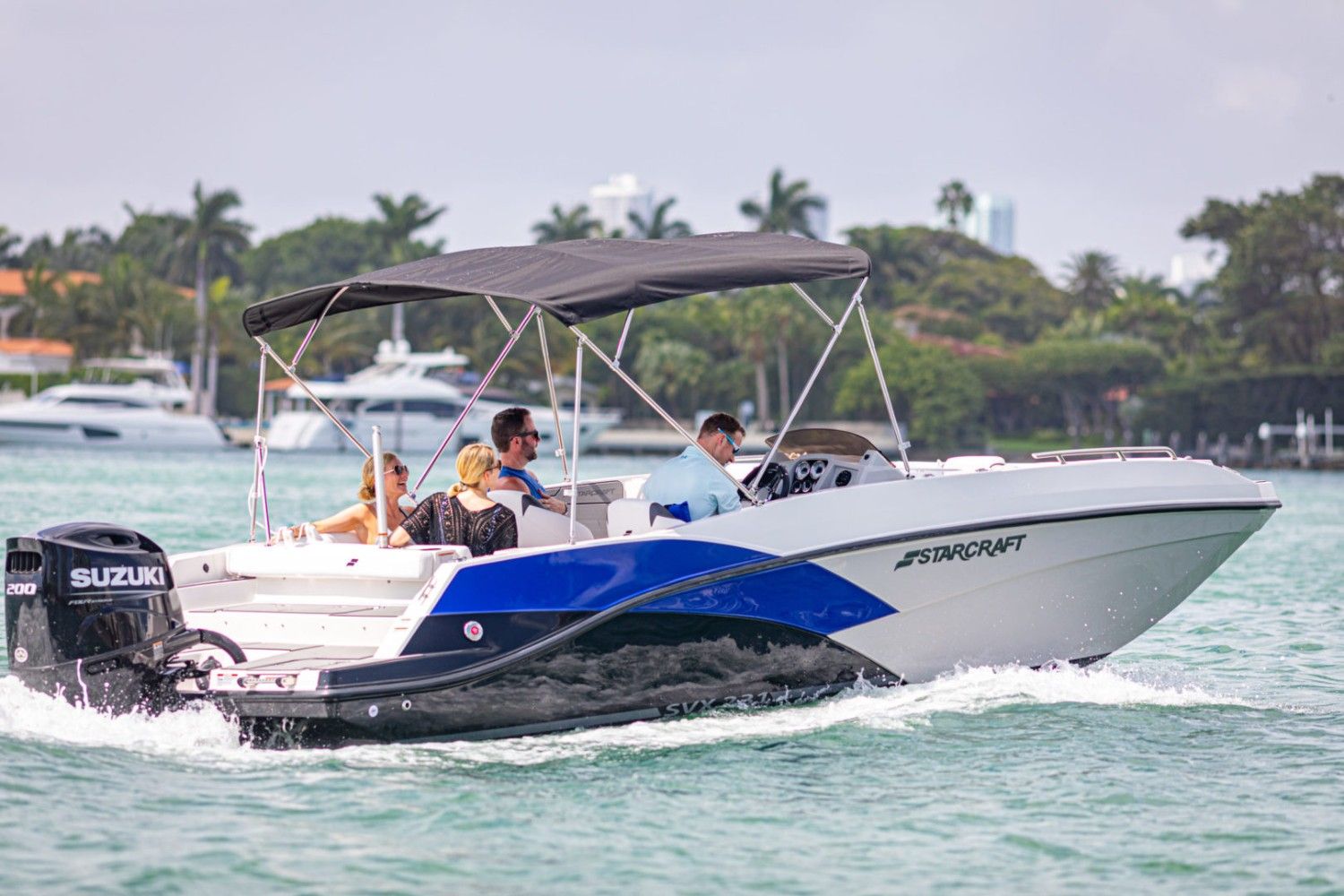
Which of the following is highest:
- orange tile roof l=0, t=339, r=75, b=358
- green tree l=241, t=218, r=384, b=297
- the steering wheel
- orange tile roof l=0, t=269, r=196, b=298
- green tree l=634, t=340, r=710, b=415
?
green tree l=241, t=218, r=384, b=297

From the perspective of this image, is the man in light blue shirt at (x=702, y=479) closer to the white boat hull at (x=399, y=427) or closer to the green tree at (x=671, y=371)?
the white boat hull at (x=399, y=427)

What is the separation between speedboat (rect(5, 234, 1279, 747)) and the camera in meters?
6.52

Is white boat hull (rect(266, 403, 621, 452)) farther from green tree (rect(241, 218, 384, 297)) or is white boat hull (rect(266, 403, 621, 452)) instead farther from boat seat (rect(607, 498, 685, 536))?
boat seat (rect(607, 498, 685, 536))

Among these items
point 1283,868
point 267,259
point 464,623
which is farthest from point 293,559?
point 267,259

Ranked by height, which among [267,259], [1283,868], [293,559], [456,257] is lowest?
[1283,868]

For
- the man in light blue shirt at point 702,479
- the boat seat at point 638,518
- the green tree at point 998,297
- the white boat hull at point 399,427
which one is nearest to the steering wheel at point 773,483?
the man in light blue shirt at point 702,479

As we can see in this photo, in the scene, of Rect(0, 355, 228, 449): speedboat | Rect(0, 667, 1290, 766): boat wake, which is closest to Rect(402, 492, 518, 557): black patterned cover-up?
Rect(0, 667, 1290, 766): boat wake

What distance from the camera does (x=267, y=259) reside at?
95500 mm

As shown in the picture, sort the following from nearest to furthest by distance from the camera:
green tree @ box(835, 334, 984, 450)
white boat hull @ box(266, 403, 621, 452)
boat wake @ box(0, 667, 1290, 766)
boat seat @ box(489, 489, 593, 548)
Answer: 1. boat wake @ box(0, 667, 1290, 766)
2. boat seat @ box(489, 489, 593, 548)
3. white boat hull @ box(266, 403, 621, 452)
4. green tree @ box(835, 334, 984, 450)

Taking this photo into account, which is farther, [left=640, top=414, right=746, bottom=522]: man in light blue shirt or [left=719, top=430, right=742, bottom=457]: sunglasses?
[left=719, top=430, right=742, bottom=457]: sunglasses

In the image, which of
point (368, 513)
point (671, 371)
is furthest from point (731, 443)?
point (671, 371)

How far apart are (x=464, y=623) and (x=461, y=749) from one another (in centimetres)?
52

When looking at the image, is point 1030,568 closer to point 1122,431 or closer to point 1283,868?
point 1283,868

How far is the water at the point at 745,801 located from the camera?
5.49 m
